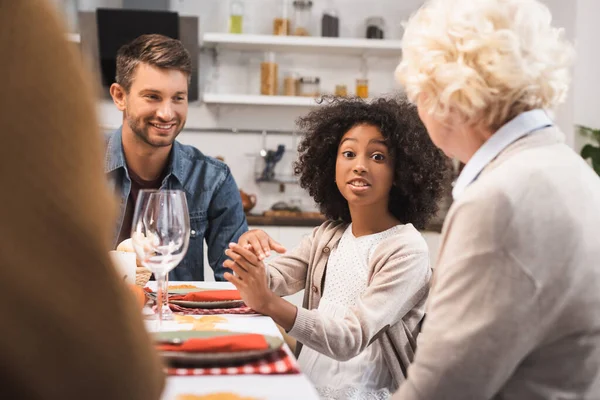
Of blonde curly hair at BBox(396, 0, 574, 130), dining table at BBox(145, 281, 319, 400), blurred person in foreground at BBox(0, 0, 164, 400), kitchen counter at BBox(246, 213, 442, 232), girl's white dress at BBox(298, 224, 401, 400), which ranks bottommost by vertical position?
kitchen counter at BBox(246, 213, 442, 232)

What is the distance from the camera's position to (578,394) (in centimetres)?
91

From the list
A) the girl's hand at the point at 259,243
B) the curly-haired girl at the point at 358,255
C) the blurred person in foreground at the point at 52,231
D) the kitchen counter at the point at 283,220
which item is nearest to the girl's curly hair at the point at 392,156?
the curly-haired girl at the point at 358,255

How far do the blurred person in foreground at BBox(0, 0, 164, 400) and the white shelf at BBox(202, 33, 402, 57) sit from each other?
14.2ft

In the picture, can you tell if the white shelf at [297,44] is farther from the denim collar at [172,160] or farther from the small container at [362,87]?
the denim collar at [172,160]

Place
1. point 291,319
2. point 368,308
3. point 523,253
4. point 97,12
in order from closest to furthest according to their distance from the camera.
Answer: point 523,253 < point 291,319 < point 368,308 < point 97,12

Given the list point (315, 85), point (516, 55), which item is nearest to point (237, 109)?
point (315, 85)

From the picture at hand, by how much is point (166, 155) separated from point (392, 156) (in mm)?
938

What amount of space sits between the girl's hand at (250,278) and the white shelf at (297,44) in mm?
3436

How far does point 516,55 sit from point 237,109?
13.2 feet

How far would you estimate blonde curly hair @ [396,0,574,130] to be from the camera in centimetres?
101

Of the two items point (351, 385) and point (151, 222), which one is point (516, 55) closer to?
point (151, 222)

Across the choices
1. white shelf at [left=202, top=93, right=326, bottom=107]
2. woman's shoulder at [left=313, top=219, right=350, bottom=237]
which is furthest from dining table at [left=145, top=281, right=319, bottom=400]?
white shelf at [left=202, top=93, right=326, bottom=107]

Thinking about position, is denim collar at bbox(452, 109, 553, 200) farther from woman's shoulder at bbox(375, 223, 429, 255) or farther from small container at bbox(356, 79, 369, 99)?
small container at bbox(356, 79, 369, 99)

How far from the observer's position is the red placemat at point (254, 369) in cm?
93
